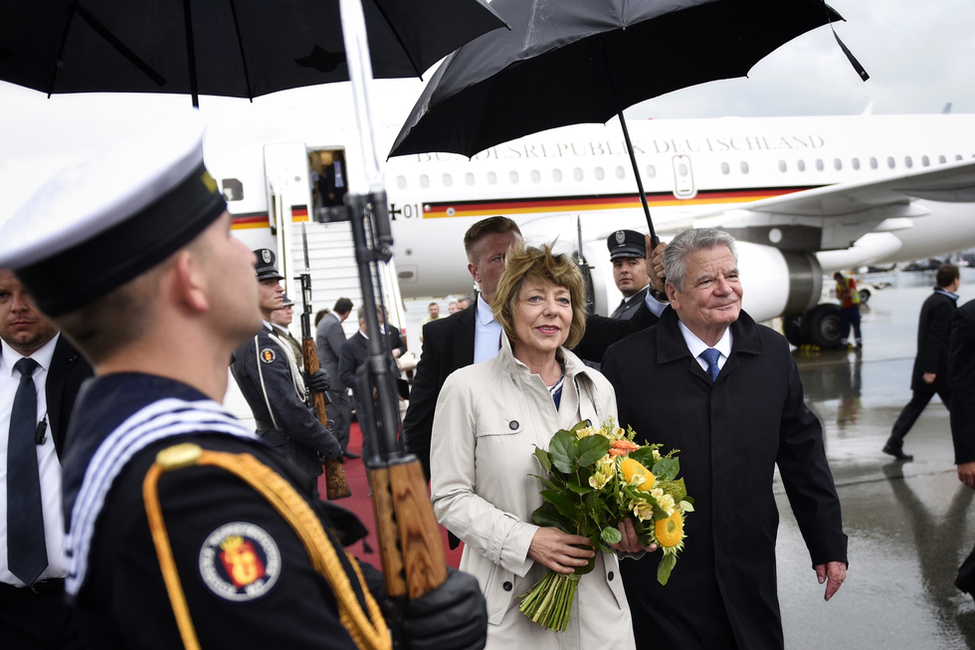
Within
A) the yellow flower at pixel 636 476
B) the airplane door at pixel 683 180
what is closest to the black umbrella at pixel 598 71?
the yellow flower at pixel 636 476

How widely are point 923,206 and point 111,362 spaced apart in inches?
673

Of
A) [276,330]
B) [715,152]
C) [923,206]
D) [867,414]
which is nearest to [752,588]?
[276,330]

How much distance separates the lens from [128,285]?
101 cm

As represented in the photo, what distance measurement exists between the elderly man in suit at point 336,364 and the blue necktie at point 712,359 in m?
5.77

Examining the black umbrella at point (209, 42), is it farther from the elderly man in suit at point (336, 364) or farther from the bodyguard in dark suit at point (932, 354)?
the bodyguard in dark suit at point (932, 354)

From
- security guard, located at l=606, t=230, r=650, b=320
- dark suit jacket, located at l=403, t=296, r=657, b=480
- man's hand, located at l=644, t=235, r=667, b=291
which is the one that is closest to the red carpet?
dark suit jacket, located at l=403, t=296, r=657, b=480

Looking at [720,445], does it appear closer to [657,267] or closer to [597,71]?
[657,267]

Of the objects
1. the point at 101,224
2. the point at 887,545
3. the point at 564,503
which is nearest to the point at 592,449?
the point at 564,503

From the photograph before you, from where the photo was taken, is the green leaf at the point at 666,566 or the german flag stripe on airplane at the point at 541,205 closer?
the green leaf at the point at 666,566

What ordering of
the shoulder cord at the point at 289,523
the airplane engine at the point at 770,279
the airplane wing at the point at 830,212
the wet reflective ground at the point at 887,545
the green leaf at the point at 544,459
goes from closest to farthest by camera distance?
the shoulder cord at the point at 289,523 → the green leaf at the point at 544,459 → the wet reflective ground at the point at 887,545 → the airplane engine at the point at 770,279 → the airplane wing at the point at 830,212

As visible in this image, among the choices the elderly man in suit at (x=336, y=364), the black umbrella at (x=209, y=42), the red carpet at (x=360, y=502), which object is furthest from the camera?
the elderly man in suit at (x=336, y=364)

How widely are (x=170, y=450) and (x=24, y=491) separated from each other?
1.76 meters

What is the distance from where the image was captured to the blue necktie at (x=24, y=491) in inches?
90.0

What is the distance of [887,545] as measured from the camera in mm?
5117
